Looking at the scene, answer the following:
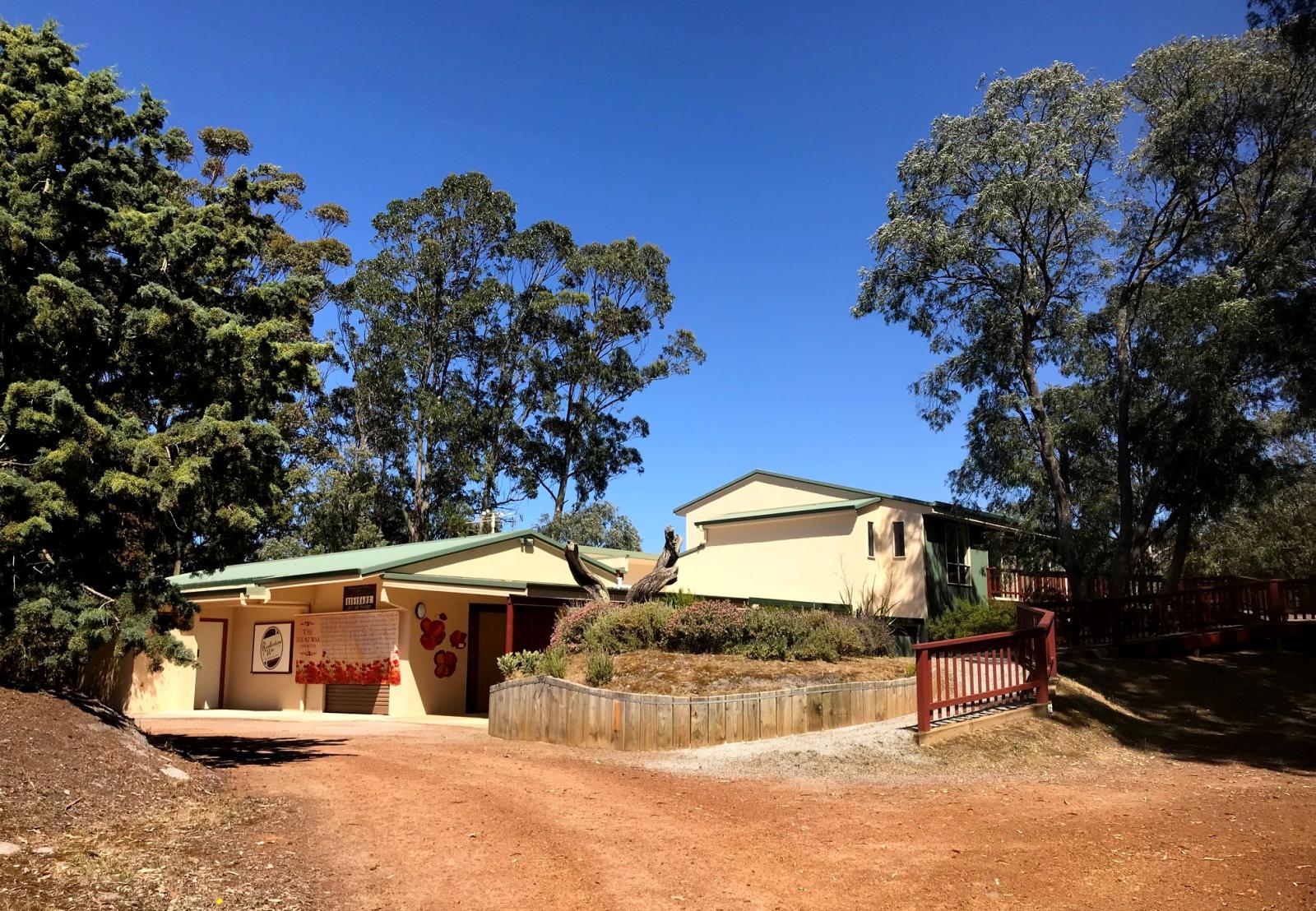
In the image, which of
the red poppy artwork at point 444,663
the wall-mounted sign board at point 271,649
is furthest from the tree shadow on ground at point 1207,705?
the wall-mounted sign board at point 271,649

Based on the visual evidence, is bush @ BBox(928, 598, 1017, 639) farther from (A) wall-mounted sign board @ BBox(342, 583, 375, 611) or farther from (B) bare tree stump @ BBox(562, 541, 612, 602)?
(A) wall-mounted sign board @ BBox(342, 583, 375, 611)

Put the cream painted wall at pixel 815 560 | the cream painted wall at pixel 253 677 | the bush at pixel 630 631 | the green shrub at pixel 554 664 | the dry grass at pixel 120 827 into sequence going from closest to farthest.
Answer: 1. the dry grass at pixel 120 827
2. the green shrub at pixel 554 664
3. the bush at pixel 630 631
4. the cream painted wall at pixel 253 677
5. the cream painted wall at pixel 815 560

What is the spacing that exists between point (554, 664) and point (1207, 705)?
10.3 meters

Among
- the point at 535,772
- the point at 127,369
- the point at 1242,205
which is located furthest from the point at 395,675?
the point at 1242,205

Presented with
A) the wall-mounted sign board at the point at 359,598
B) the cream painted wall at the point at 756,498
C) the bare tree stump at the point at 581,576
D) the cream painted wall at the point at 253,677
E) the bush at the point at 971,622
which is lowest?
the cream painted wall at the point at 253,677

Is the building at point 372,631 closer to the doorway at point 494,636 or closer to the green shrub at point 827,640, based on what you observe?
the doorway at point 494,636

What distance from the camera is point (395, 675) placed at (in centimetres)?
1916

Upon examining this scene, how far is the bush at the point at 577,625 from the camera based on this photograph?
15414mm

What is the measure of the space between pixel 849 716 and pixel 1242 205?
1527 centimetres

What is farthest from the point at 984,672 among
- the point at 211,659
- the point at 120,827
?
the point at 211,659

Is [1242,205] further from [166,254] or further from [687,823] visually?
[166,254]

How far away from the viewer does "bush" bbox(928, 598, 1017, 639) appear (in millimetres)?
19781

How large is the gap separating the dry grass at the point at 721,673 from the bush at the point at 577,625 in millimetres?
992

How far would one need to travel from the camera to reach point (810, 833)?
7.08m
